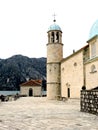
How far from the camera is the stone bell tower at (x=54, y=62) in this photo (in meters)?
39.3

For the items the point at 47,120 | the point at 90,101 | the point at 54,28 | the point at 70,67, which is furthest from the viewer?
the point at 54,28

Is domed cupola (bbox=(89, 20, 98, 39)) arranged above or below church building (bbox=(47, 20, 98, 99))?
above

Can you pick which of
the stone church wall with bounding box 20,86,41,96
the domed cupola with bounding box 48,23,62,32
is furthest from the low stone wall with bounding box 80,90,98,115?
the stone church wall with bounding box 20,86,41,96

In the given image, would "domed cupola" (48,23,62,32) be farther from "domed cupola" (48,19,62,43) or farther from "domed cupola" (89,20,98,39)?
"domed cupola" (89,20,98,39)

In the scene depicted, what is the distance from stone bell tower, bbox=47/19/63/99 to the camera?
39344 millimetres

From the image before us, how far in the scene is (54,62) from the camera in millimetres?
39656

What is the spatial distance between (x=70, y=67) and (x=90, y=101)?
1848 centimetres

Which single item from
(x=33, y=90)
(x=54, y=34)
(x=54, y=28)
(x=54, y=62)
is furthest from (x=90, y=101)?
(x=33, y=90)

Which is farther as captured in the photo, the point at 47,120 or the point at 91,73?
the point at 91,73

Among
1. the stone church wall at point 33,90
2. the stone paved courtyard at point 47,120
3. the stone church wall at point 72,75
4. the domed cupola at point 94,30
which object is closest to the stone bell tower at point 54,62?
the stone church wall at point 72,75

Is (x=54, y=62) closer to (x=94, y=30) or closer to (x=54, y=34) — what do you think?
(x=54, y=34)

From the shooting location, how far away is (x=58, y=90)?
39.4 m

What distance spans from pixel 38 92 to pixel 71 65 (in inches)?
1108

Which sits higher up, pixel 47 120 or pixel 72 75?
pixel 72 75
